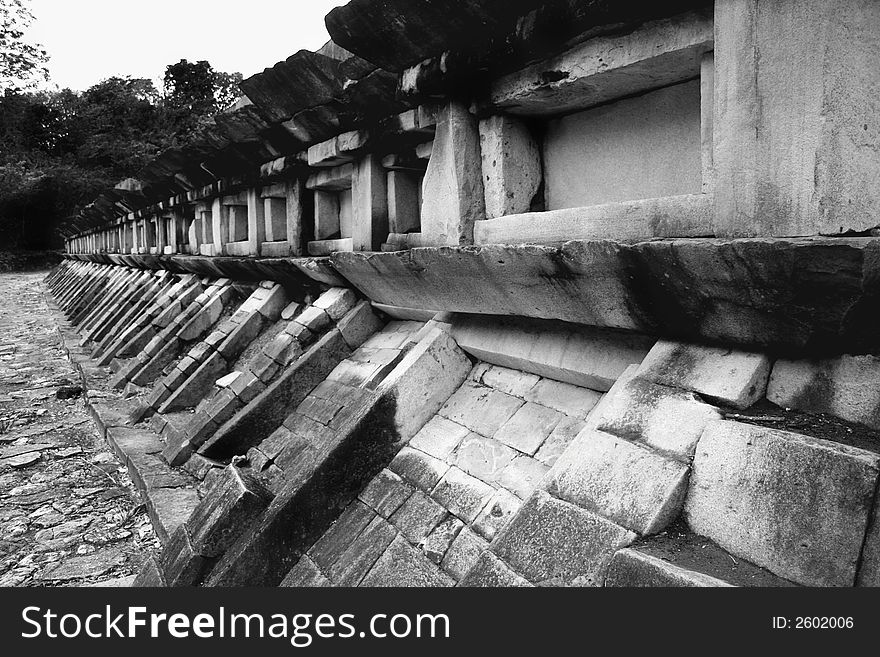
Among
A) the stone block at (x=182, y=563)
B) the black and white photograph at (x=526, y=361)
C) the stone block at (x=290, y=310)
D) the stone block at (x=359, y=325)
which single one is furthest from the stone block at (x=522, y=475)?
the stone block at (x=290, y=310)

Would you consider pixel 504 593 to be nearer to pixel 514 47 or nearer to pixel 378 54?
pixel 514 47

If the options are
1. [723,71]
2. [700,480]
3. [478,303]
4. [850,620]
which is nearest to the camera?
[850,620]

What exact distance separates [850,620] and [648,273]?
107 cm

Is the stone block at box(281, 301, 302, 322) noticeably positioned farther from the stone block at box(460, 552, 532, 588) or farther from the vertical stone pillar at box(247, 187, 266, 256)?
the stone block at box(460, 552, 532, 588)

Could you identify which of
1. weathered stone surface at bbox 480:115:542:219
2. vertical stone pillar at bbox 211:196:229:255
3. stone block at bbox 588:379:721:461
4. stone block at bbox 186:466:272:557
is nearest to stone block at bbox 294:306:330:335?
stone block at bbox 186:466:272:557

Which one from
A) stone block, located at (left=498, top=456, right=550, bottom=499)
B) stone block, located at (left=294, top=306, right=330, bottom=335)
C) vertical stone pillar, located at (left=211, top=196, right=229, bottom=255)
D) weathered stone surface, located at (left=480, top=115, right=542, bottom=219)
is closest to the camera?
stone block, located at (left=498, top=456, right=550, bottom=499)

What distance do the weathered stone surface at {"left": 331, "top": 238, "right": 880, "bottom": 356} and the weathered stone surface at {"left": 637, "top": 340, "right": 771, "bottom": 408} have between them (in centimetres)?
4

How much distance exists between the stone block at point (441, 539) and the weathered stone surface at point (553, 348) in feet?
2.50

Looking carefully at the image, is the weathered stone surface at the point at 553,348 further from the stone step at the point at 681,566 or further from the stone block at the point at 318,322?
the stone block at the point at 318,322

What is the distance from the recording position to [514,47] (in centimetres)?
265

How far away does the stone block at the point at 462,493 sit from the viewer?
250cm

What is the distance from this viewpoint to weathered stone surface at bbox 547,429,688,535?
5.67ft

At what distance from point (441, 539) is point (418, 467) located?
47cm

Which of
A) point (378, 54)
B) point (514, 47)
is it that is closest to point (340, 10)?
point (378, 54)
